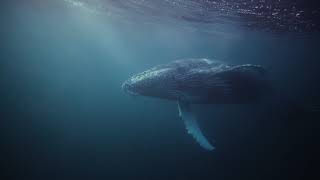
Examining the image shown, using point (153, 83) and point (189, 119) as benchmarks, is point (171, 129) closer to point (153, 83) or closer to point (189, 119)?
point (189, 119)

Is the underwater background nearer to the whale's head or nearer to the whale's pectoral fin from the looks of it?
the whale's pectoral fin

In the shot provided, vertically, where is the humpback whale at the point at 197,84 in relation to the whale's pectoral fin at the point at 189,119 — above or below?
above

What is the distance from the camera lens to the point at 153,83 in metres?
8.02

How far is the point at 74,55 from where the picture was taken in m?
89.9

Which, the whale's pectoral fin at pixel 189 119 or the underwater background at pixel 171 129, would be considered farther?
the underwater background at pixel 171 129

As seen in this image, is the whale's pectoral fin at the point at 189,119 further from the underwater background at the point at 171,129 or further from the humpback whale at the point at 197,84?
the underwater background at the point at 171,129

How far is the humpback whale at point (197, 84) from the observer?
300 inches

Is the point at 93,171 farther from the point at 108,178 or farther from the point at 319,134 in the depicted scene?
the point at 319,134

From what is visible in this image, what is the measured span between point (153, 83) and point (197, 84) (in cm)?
103

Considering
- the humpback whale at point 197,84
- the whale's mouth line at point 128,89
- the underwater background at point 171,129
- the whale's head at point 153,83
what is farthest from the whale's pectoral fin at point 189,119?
the underwater background at point 171,129

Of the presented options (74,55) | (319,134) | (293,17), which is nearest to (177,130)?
(319,134)

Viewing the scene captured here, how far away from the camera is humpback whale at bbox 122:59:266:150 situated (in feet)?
25.0

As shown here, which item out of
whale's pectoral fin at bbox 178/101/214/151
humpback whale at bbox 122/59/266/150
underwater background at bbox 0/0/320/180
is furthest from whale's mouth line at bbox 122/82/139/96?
underwater background at bbox 0/0/320/180

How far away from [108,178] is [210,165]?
276 inches
